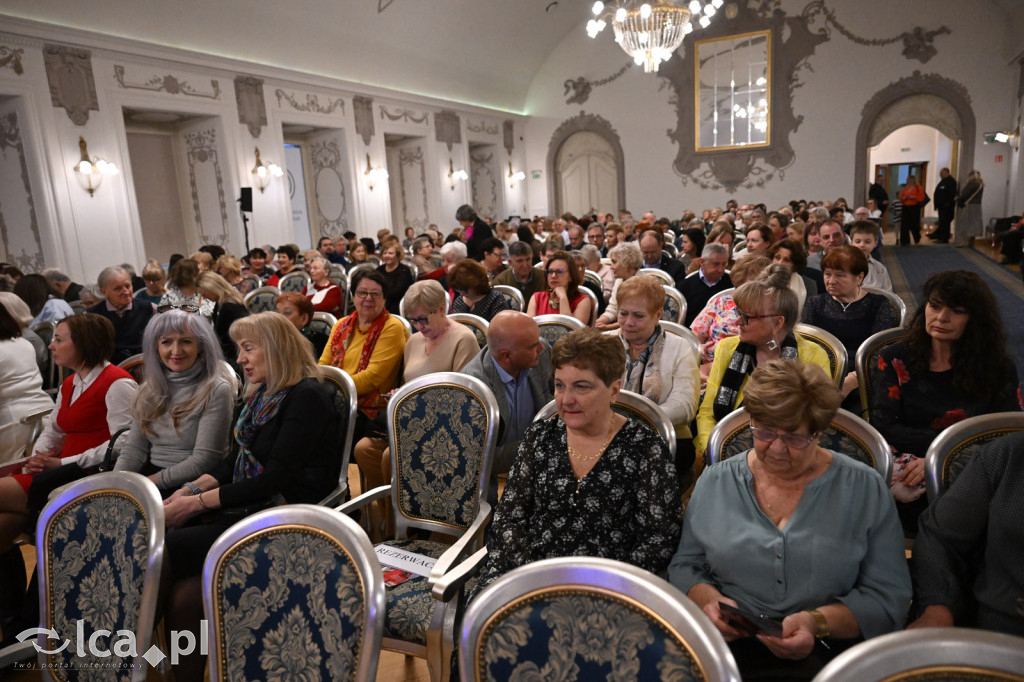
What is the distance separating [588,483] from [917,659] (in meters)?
0.95

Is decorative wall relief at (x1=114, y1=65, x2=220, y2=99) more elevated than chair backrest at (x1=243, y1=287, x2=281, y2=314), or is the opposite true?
decorative wall relief at (x1=114, y1=65, x2=220, y2=99)

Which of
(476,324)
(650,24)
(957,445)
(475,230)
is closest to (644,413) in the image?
(957,445)

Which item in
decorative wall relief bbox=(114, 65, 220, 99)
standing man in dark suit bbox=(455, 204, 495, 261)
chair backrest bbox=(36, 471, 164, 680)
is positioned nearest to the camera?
chair backrest bbox=(36, 471, 164, 680)

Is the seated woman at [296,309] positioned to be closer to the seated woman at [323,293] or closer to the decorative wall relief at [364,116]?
the seated woman at [323,293]

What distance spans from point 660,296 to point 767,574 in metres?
1.35

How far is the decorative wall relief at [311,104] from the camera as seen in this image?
36.4 ft

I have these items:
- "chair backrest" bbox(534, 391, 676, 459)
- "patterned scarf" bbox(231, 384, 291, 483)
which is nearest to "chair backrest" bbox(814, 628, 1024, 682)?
"chair backrest" bbox(534, 391, 676, 459)

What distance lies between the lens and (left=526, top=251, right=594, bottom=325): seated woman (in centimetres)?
432

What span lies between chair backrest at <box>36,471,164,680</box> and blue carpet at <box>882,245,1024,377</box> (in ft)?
16.9

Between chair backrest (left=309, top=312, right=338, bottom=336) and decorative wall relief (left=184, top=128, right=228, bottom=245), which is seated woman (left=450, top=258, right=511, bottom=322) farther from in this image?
decorative wall relief (left=184, top=128, right=228, bottom=245)

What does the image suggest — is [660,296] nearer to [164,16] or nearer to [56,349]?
[56,349]

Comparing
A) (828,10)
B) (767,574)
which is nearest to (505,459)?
(767,574)

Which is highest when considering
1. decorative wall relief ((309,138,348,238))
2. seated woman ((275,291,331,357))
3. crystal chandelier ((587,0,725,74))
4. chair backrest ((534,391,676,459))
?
crystal chandelier ((587,0,725,74))

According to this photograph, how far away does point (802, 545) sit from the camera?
4.81 feet
